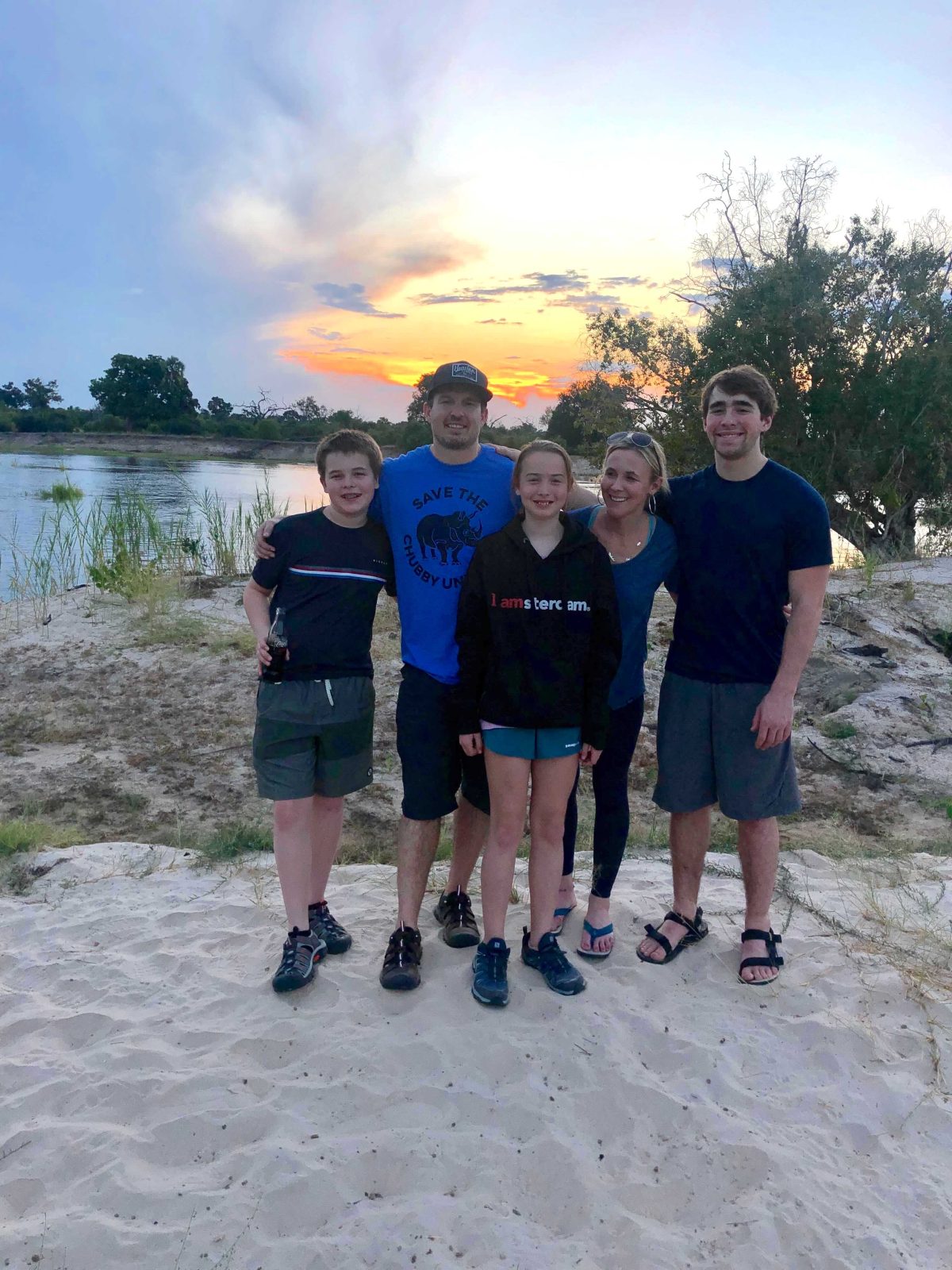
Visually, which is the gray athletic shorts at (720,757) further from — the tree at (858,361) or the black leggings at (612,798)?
the tree at (858,361)

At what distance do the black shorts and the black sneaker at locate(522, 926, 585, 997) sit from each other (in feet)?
1.81

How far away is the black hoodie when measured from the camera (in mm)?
2734

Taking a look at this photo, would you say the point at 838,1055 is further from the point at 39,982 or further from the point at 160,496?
the point at 160,496

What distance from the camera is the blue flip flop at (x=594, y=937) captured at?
10.4 ft

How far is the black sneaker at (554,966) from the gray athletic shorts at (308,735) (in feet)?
3.03

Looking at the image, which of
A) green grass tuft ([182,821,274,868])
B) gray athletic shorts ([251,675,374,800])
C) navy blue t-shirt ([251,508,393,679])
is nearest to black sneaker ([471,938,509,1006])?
gray athletic shorts ([251,675,374,800])

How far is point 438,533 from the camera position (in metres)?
2.92

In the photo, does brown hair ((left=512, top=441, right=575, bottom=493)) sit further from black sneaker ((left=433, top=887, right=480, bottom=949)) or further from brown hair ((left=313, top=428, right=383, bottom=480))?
black sneaker ((left=433, top=887, right=480, bottom=949))

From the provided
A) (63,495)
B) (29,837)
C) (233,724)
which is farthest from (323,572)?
(63,495)

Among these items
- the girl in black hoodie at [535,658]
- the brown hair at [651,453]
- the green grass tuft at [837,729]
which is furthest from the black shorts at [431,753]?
the green grass tuft at [837,729]

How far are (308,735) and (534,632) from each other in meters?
0.93

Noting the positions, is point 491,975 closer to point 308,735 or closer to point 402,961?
point 402,961

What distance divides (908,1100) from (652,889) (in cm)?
148

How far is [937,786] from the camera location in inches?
218
